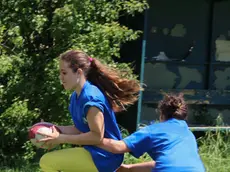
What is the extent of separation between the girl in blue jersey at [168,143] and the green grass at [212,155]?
2.53 m

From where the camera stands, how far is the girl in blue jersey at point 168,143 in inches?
165

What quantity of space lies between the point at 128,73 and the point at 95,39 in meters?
0.57

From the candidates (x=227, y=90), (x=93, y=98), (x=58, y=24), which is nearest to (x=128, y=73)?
(x=58, y=24)

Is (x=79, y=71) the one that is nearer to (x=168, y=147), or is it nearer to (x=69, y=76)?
(x=69, y=76)

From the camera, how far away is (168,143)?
4254 millimetres

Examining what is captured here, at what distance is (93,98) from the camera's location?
14.5 ft

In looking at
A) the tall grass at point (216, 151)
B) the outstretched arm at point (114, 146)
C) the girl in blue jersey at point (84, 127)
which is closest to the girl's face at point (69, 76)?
the girl in blue jersey at point (84, 127)

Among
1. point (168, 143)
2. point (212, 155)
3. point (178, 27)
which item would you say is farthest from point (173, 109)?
point (178, 27)

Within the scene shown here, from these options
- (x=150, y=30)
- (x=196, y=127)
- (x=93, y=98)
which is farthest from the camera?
(x=150, y=30)

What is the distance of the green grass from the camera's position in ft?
22.2

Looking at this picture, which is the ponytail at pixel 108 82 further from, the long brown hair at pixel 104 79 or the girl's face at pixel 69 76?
the girl's face at pixel 69 76

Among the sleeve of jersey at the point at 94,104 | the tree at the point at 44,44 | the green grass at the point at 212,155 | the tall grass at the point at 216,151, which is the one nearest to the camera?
the sleeve of jersey at the point at 94,104

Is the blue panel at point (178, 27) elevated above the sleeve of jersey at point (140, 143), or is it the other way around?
the blue panel at point (178, 27)

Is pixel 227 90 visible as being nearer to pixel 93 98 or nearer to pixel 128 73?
pixel 128 73
